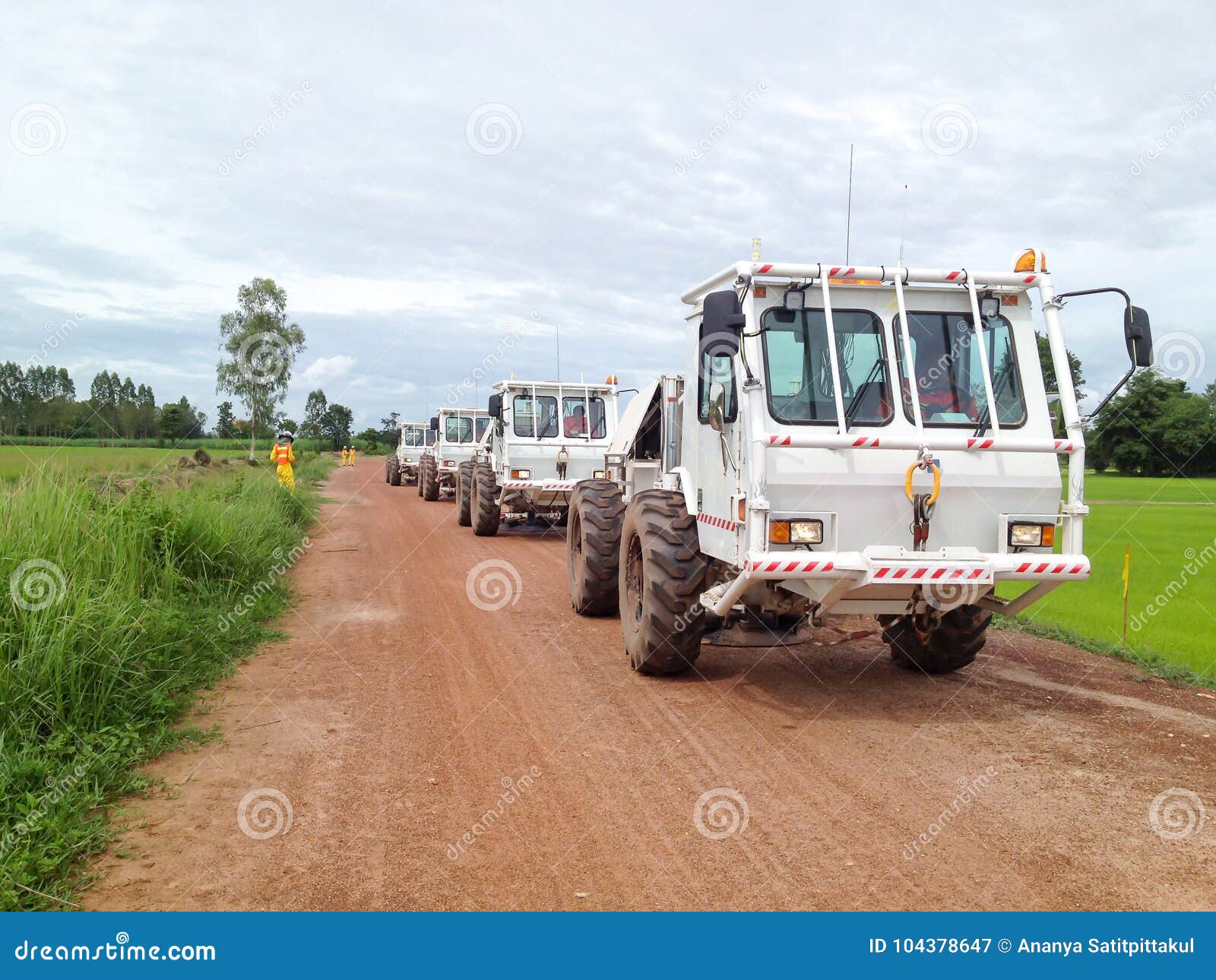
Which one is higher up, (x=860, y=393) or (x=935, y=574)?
(x=860, y=393)

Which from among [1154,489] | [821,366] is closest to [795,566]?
[821,366]

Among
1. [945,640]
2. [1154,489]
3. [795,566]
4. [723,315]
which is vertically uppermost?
[723,315]

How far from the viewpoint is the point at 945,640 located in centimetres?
717

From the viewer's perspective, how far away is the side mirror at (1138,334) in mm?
5695

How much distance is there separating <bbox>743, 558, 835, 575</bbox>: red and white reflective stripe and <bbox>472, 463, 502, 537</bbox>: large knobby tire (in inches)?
464

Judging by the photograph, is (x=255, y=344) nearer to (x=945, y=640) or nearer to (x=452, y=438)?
(x=452, y=438)

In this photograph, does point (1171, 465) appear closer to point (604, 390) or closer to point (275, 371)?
point (604, 390)

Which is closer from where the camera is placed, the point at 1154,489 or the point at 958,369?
the point at 958,369

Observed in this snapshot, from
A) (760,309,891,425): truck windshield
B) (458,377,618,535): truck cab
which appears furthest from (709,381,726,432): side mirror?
(458,377,618,535): truck cab

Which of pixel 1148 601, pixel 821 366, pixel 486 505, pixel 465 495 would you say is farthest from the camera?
pixel 465 495

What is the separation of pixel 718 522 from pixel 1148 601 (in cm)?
676

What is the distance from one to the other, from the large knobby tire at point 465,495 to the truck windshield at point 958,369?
13.3 m

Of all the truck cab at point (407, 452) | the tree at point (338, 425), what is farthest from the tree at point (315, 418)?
the truck cab at point (407, 452)

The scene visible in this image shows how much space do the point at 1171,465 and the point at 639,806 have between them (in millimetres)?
47765
